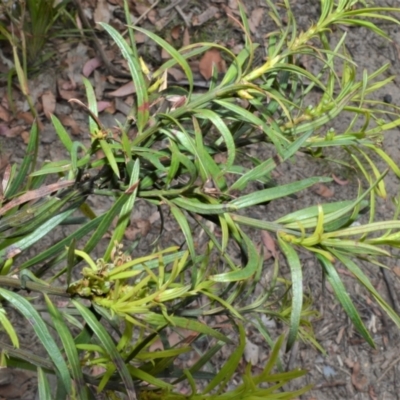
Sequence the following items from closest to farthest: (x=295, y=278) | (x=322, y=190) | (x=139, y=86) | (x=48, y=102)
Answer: (x=295, y=278)
(x=139, y=86)
(x=48, y=102)
(x=322, y=190)

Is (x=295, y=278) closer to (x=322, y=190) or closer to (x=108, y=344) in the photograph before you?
(x=108, y=344)

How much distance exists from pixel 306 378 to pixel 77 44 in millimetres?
1398

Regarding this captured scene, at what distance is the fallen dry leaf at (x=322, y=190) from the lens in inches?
84.0

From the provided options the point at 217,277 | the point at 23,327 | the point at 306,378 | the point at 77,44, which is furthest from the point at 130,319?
the point at 77,44

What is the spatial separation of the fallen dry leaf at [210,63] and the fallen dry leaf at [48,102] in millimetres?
551

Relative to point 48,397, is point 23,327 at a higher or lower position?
lower

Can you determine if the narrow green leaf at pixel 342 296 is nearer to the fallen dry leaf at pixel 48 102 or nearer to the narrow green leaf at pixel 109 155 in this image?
the narrow green leaf at pixel 109 155

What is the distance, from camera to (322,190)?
84.3 inches

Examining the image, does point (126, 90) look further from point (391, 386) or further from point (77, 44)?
point (391, 386)

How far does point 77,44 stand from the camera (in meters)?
2.06

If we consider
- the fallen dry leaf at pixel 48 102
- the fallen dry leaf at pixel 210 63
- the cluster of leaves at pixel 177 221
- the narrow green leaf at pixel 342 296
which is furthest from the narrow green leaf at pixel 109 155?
the fallen dry leaf at pixel 210 63

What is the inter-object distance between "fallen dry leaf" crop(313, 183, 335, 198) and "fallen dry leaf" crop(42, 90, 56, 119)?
98 cm

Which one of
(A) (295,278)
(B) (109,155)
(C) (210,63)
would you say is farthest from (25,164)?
(C) (210,63)

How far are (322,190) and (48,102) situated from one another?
103 centimetres
